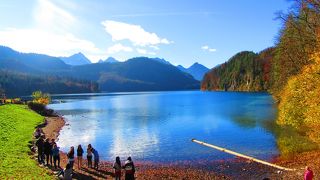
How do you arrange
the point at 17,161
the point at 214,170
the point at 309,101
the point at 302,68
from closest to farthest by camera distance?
the point at 309,101
the point at 17,161
the point at 214,170
the point at 302,68

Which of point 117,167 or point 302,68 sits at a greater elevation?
point 302,68

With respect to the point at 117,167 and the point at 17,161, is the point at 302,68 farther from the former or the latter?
the point at 17,161

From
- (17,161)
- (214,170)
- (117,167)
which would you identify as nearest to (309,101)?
(214,170)

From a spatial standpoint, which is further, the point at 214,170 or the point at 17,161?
the point at 214,170

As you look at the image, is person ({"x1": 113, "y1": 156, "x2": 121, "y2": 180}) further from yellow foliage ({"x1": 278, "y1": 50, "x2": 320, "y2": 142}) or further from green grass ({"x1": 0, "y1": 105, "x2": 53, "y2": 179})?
yellow foliage ({"x1": 278, "y1": 50, "x2": 320, "y2": 142})

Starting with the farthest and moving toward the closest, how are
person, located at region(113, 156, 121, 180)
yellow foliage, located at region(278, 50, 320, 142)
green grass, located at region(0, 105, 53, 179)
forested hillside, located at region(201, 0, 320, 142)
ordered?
forested hillside, located at region(201, 0, 320, 142), yellow foliage, located at region(278, 50, 320, 142), person, located at region(113, 156, 121, 180), green grass, located at region(0, 105, 53, 179)

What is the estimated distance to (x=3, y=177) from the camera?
101ft

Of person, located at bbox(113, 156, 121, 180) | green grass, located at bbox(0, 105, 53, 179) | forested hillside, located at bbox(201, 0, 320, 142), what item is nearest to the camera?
green grass, located at bbox(0, 105, 53, 179)

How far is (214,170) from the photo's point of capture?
143ft

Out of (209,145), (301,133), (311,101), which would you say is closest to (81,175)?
(311,101)

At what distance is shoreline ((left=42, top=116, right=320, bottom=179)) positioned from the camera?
38344mm

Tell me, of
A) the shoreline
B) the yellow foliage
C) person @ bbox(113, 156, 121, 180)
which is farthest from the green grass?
the yellow foliage

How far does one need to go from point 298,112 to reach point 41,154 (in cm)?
3349

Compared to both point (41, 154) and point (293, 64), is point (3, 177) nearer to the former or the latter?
point (41, 154)
